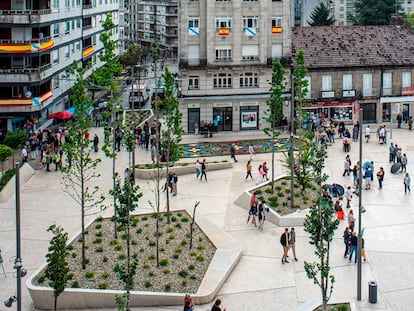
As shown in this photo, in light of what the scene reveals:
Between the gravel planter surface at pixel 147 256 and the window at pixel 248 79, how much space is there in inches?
1080

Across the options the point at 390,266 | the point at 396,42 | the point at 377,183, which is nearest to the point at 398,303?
the point at 390,266

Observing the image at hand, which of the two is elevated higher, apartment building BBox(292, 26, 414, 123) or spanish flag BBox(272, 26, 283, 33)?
spanish flag BBox(272, 26, 283, 33)

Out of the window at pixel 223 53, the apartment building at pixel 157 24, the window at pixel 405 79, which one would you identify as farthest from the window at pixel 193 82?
the apartment building at pixel 157 24

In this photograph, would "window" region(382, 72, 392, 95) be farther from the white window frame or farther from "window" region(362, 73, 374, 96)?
the white window frame

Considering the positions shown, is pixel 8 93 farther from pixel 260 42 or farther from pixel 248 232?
pixel 248 232

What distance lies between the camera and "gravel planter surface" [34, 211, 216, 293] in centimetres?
2378

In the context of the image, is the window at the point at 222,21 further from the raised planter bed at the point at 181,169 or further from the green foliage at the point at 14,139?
the green foliage at the point at 14,139

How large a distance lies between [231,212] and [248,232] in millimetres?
3521

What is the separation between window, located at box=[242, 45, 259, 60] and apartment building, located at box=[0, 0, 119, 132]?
15.9 metres

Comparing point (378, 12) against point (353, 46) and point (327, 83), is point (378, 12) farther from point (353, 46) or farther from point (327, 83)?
point (327, 83)

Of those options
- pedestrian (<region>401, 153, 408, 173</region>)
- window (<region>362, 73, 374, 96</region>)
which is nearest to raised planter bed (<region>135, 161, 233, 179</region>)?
pedestrian (<region>401, 153, 408, 173</region>)

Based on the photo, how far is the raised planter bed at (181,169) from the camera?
40.7 m

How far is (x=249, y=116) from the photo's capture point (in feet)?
188

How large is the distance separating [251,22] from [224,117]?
8769mm
